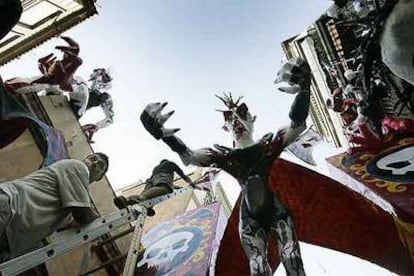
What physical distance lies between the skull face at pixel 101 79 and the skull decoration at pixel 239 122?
206 inches

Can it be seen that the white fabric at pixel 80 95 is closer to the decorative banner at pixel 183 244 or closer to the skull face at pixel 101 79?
the skull face at pixel 101 79

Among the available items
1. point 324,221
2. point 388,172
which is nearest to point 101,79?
point 324,221

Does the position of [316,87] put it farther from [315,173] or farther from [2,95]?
[2,95]

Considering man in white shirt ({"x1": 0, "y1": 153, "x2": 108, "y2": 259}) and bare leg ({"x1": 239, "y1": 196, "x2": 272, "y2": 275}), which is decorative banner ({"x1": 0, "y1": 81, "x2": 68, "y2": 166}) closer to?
man in white shirt ({"x1": 0, "y1": 153, "x2": 108, "y2": 259})

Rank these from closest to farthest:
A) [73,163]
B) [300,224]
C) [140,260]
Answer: [73,163], [140,260], [300,224]

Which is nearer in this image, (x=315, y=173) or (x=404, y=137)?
→ (x=404, y=137)

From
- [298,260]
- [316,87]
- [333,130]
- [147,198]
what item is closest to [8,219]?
[147,198]

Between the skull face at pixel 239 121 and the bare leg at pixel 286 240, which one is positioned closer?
the bare leg at pixel 286 240

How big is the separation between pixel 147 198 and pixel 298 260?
6.14 ft

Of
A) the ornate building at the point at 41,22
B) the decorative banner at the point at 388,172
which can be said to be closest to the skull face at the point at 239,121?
the decorative banner at the point at 388,172

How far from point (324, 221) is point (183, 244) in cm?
295

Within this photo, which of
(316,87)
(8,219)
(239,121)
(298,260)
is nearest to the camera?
(8,219)

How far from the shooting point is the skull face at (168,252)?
275 inches

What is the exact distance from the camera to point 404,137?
7.70 m
